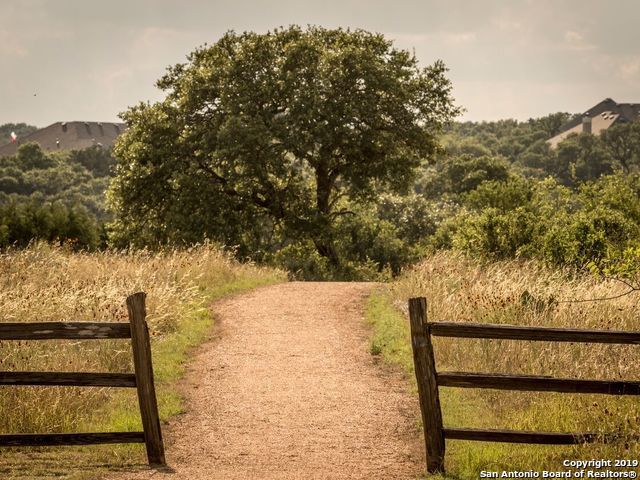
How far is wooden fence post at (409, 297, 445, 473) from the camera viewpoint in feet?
26.7

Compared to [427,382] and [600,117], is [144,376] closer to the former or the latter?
[427,382]

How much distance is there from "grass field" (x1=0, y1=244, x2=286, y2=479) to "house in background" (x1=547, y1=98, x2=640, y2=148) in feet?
411

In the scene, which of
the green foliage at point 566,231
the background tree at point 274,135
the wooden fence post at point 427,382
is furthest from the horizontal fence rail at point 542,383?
the background tree at point 274,135

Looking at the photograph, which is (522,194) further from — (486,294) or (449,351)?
(449,351)

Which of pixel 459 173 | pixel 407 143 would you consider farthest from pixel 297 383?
pixel 459 173

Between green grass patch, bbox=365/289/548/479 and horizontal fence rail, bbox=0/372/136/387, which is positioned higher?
horizontal fence rail, bbox=0/372/136/387

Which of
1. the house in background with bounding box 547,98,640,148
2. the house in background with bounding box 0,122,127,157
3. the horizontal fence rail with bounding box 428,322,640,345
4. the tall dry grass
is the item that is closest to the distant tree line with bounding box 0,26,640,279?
the tall dry grass

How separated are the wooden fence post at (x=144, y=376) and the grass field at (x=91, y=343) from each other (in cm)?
36

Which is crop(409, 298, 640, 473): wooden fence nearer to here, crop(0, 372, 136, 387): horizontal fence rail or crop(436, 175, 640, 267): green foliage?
crop(0, 372, 136, 387): horizontal fence rail

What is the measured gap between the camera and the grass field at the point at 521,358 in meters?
8.35

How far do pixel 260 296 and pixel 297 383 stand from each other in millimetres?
7981

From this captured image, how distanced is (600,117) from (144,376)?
477ft

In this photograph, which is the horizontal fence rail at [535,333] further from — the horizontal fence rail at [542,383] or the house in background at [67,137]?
the house in background at [67,137]

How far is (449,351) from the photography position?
12.9 meters
